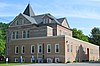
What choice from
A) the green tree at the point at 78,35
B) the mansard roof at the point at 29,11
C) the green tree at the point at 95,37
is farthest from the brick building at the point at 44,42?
the green tree at the point at 95,37

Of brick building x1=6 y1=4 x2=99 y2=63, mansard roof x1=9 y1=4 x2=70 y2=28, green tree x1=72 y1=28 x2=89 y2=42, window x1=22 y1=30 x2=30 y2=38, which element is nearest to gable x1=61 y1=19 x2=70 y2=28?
brick building x1=6 y1=4 x2=99 y2=63

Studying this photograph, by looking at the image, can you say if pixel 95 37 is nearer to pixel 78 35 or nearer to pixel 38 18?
pixel 78 35

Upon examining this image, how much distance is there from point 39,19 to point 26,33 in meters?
6.47

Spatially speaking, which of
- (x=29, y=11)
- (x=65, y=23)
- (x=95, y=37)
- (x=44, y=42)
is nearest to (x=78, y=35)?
(x=95, y=37)

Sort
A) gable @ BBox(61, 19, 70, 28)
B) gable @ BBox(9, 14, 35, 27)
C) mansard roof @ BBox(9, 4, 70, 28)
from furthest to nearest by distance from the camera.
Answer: gable @ BBox(61, 19, 70, 28) < gable @ BBox(9, 14, 35, 27) < mansard roof @ BBox(9, 4, 70, 28)

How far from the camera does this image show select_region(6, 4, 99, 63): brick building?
5212 centimetres

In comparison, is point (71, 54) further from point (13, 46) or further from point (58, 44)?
point (13, 46)

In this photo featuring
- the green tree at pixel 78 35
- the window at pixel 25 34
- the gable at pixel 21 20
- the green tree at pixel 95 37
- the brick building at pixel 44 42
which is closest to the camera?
the brick building at pixel 44 42

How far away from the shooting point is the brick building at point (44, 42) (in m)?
52.1

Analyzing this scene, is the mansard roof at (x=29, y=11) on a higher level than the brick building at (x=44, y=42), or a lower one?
higher

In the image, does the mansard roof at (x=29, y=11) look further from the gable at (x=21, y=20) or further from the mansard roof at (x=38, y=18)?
the gable at (x=21, y=20)

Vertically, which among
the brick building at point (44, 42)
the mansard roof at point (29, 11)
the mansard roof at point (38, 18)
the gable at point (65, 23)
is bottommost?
the brick building at point (44, 42)

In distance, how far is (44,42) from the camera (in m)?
54.2

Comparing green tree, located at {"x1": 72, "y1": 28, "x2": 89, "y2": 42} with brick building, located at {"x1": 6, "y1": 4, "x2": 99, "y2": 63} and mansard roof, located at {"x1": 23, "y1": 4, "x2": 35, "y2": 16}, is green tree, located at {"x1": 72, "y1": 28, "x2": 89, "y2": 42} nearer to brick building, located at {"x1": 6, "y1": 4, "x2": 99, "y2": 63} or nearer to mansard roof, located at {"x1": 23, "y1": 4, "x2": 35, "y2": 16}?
brick building, located at {"x1": 6, "y1": 4, "x2": 99, "y2": 63}
